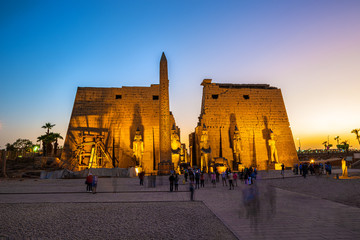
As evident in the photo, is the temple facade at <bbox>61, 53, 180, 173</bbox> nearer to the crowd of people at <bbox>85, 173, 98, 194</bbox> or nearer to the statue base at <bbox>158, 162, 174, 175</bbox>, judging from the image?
the statue base at <bbox>158, 162, 174, 175</bbox>

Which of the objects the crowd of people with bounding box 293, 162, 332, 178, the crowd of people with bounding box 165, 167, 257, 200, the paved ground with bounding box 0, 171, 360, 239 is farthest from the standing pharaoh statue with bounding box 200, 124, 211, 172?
the paved ground with bounding box 0, 171, 360, 239

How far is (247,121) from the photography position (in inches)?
1016

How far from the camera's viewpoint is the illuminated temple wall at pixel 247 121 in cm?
2475

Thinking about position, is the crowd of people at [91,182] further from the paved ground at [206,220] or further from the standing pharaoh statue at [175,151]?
the standing pharaoh statue at [175,151]

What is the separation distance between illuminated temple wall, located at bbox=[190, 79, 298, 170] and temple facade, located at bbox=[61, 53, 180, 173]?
508 centimetres

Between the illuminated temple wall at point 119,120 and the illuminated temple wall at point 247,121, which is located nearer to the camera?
the illuminated temple wall at point 119,120

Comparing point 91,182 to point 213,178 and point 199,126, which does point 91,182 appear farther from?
point 199,126

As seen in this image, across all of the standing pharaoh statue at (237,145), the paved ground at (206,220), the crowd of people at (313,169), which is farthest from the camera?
the standing pharaoh statue at (237,145)

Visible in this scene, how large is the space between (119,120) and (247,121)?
14307 mm

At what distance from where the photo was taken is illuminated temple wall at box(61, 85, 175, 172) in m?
23.9

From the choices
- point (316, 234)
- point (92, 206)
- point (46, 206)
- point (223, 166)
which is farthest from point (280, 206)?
point (223, 166)

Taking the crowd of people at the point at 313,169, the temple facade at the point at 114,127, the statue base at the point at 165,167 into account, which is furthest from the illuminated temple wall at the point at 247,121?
the crowd of people at the point at 313,169

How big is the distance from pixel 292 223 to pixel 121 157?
21379mm

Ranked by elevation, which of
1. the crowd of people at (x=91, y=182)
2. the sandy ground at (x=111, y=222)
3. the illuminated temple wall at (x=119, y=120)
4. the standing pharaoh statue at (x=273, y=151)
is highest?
the illuminated temple wall at (x=119, y=120)
